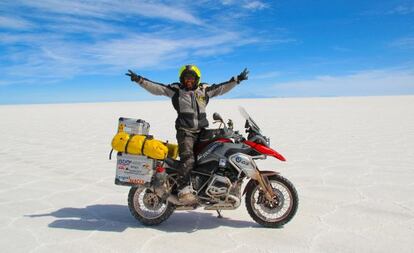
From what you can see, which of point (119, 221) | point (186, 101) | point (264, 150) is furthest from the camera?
point (119, 221)

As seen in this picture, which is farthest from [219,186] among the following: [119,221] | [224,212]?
[119,221]

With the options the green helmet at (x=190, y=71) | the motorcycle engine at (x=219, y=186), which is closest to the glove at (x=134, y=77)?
the green helmet at (x=190, y=71)

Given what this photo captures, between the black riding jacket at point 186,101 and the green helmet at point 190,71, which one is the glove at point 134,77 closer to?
the black riding jacket at point 186,101

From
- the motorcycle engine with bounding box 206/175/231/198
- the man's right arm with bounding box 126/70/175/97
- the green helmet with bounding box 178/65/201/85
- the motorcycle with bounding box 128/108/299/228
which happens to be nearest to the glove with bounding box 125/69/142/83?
the man's right arm with bounding box 126/70/175/97

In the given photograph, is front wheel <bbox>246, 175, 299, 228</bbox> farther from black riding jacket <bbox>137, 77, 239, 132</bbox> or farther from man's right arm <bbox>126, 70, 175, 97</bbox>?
man's right arm <bbox>126, 70, 175, 97</bbox>

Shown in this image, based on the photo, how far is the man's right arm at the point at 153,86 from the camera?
16.5ft

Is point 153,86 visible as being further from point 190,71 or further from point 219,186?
point 219,186

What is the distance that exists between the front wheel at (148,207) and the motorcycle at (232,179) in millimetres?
119

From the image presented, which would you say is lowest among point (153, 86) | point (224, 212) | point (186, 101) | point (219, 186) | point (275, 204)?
point (224, 212)

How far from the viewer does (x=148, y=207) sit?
517 cm

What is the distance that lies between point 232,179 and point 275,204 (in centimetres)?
63

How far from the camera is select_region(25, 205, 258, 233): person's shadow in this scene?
505 cm

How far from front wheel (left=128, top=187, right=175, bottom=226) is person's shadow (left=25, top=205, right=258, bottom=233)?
10 cm

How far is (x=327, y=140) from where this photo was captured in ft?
40.8
